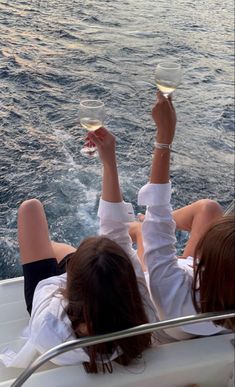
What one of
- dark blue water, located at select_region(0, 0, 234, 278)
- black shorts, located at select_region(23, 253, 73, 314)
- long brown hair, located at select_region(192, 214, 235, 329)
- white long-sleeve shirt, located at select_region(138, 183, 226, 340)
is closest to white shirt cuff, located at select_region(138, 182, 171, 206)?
white long-sleeve shirt, located at select_region(138, 183, 226, 340)

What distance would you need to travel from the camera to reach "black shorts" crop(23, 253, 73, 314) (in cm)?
147

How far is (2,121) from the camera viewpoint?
321cm

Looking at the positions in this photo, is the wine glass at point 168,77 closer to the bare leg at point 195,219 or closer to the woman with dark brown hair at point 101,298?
the woman with dark brown hair at point 101,298

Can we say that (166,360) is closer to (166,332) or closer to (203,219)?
(166,332)

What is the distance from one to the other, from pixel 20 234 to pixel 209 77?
3.19 meters

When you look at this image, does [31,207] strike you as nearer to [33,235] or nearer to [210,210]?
[33,235]

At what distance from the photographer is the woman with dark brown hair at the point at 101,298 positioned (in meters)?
1.10

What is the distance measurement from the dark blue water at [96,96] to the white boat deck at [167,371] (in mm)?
1076

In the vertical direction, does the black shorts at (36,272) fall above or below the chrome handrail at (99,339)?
below

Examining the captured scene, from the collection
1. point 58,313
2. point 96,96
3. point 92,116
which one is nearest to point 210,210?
point 92,116

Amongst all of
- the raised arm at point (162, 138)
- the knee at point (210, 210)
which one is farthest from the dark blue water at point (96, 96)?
the raised arm at point (162, 138)

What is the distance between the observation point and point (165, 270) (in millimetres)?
1282

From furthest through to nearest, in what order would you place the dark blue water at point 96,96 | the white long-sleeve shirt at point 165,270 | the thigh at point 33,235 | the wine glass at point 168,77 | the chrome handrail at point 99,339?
the dark blue water at point 96,96 < the thigh at point 33,235 < the wine glass at point 168,77 < the white long-sleeve shirt at point 165,270 < the chrome handrail at point 99,339

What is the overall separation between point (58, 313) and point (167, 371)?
275 millimetres
